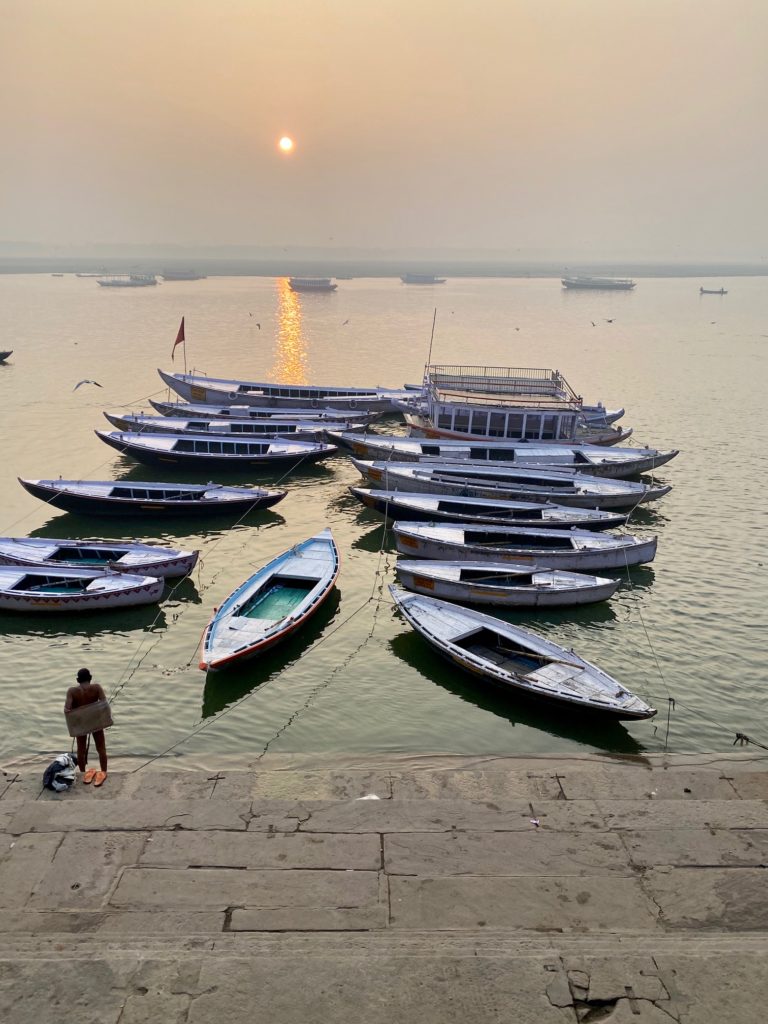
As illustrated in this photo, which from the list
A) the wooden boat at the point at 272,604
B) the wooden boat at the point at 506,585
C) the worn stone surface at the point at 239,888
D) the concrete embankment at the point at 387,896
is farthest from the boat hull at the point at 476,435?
the worn stone surface at the point at 239,888

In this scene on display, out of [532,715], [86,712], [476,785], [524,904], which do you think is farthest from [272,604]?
[524,904]

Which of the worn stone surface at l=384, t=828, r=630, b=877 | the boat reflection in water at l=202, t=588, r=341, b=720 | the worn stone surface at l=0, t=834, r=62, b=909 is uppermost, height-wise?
the worn stone surface at l=384, t=828, r=630, b=877

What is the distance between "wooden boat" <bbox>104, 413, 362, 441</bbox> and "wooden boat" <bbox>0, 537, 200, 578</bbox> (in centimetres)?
1547

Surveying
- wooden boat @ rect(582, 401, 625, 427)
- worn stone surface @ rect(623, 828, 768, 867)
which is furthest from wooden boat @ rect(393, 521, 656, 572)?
wooden boat @ rect(582, 401, 625, 427)

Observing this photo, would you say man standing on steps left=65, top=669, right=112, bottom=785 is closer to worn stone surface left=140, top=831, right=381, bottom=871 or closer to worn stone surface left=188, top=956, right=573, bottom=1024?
worn stone surface left=140, top=831, right=381, bottom=871

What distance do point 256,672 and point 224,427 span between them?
78.4 feet

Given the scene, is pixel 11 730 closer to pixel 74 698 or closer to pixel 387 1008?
pixel 74 698

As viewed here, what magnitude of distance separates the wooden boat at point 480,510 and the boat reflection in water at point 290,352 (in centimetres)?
4087

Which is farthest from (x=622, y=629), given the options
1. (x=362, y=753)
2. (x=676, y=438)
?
(x=676, y=438)

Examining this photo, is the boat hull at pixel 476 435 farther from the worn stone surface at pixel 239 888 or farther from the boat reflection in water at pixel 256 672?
the worn stone surface at pixel 239 888

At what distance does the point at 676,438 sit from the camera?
166 ft

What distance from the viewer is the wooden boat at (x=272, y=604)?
68.2 ft

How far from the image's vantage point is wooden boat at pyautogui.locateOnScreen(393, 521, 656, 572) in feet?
89.2

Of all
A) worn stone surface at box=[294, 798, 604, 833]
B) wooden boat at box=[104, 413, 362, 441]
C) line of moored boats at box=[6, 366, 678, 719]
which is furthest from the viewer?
wooden boat at box=[104, 413, 362, 441]
